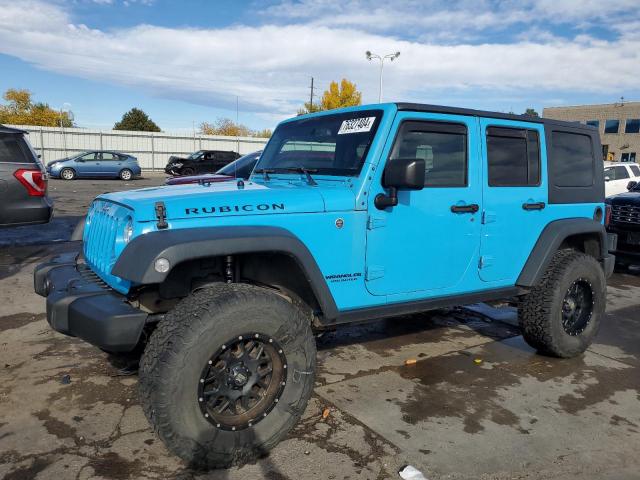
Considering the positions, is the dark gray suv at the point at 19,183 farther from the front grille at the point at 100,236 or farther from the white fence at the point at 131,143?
the white fence at the point at 131,143

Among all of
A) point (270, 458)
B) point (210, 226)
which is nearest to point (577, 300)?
point (270, 458)

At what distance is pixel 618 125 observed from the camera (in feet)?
169

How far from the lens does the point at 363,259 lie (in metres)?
3.19

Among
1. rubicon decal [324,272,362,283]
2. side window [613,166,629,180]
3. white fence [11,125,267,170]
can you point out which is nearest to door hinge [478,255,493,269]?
rubicon decal [324,272,362,283]

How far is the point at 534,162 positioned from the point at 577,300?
1339 millimetres

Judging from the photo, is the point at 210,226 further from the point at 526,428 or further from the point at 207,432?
the point at 526,428

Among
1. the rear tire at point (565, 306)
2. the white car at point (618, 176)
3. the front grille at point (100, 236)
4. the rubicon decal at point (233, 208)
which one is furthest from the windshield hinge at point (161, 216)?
the white car at point (618, 176)

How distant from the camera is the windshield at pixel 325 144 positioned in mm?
3342

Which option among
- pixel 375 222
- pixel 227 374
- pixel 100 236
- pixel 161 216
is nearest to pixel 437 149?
pixel 375 222

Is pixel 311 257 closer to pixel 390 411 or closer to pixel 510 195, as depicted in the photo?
pixel 390 411

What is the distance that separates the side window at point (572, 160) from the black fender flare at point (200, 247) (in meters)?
2.51

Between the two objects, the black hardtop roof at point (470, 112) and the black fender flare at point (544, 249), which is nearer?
the black hardtop roof at point (470, 112)

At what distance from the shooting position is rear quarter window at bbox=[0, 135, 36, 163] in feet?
22.8

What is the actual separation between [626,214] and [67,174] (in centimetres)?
2238
